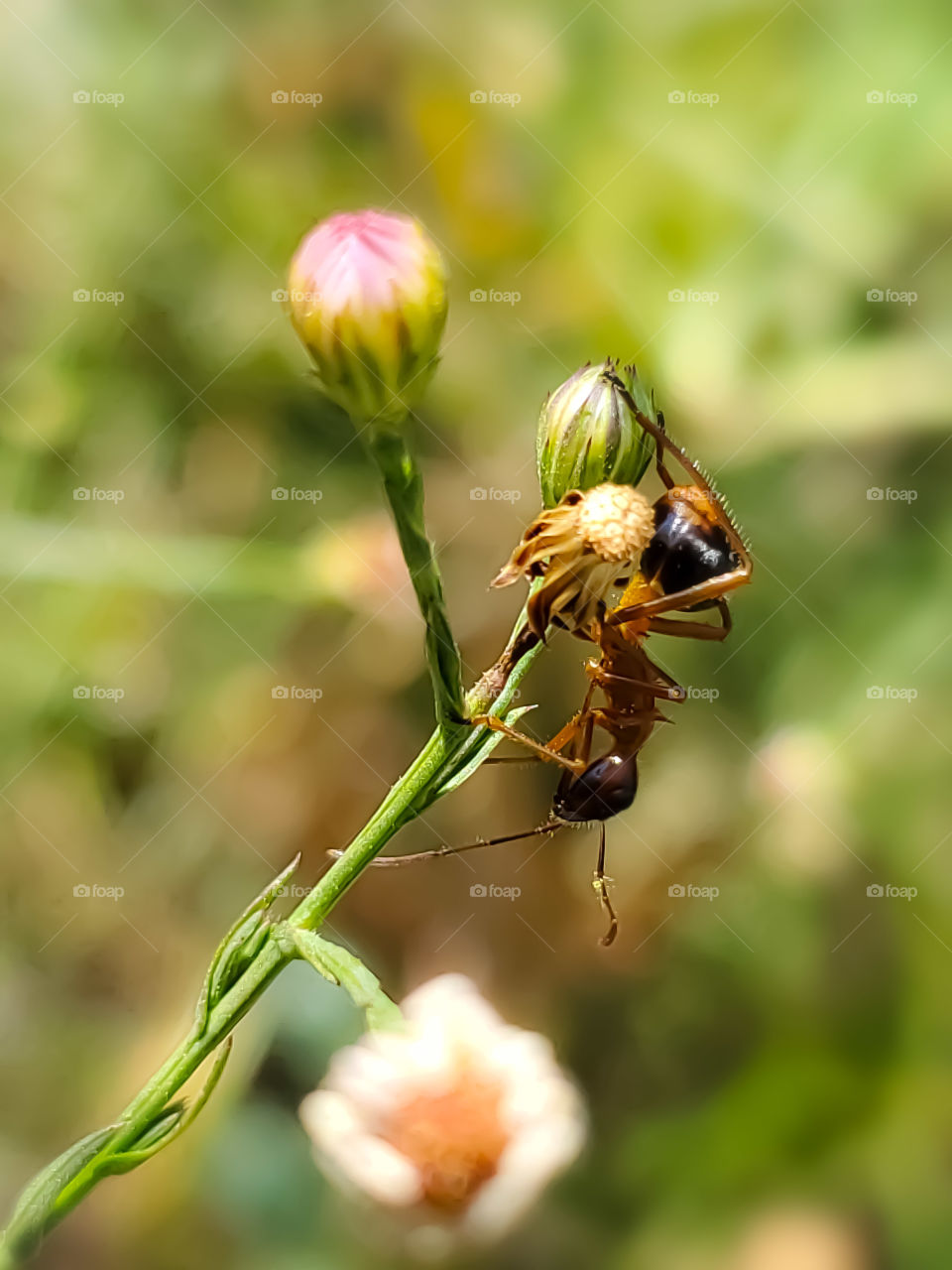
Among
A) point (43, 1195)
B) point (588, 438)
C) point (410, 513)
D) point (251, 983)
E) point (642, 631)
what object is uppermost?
point (588, 438)

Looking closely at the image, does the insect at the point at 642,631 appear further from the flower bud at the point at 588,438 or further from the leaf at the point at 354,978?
the leaf at the point at 354,978

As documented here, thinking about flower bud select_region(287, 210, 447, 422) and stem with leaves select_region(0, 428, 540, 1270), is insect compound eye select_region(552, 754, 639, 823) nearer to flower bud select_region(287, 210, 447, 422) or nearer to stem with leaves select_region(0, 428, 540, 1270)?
stem with leaves select_region(0, 428, 540, 1270)

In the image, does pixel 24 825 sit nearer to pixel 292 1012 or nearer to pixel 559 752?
pixel 292 1012

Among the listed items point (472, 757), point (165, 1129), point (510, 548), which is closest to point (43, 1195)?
point (165, 1129)

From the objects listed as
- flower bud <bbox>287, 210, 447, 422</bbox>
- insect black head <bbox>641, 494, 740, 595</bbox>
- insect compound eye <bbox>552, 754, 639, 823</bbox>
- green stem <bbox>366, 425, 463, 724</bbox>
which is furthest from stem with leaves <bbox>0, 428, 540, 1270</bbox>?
insect compound eye <bbox>552, 754, 639, 823</bbox>

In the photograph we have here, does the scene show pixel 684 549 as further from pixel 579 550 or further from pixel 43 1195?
pixel 43 1195

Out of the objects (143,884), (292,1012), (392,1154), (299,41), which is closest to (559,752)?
(392,1154)
